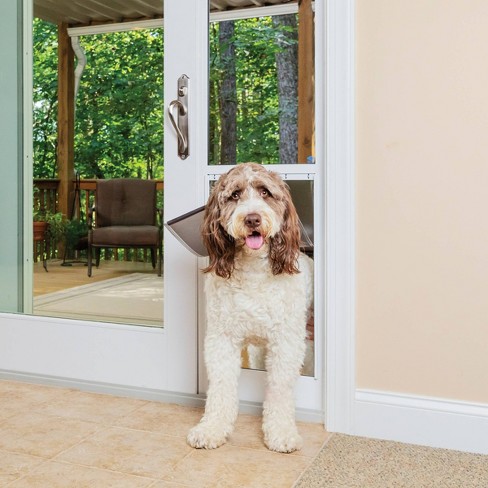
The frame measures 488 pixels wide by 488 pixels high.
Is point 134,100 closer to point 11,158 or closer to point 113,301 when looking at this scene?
point 11,158

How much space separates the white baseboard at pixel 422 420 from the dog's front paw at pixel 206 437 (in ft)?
1.59

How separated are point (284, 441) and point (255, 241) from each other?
65 centimetres

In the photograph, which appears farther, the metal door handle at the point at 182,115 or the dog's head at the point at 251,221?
the metal door handle at the point at 182,115

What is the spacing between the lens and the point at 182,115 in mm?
2455

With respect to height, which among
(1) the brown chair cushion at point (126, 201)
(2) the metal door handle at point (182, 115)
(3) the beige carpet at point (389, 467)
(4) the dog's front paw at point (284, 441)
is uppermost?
(2) the metal door handle at point (182, 115)

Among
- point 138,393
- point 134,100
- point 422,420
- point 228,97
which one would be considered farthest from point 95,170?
point 422,420

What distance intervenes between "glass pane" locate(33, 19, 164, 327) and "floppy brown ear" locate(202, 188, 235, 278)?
2.37 feet

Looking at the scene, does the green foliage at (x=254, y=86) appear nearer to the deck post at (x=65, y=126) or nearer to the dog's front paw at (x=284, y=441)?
the deck post at (x=65, y=126)

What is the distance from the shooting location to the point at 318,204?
2.28 m

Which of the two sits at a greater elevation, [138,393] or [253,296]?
[253,296]

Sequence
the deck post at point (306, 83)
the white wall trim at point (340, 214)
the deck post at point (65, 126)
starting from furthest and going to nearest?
the deck post at point (65, 126), the deck post at point (306, 83), the white wall trim at point (340, 214)

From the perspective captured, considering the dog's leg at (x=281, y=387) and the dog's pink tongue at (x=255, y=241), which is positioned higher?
the dog's pink tongue at (x=255, y=241)

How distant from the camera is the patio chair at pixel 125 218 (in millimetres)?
2736

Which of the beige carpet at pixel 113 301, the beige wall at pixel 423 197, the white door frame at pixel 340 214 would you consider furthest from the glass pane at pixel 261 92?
the beige carpet at pixel 113 301
